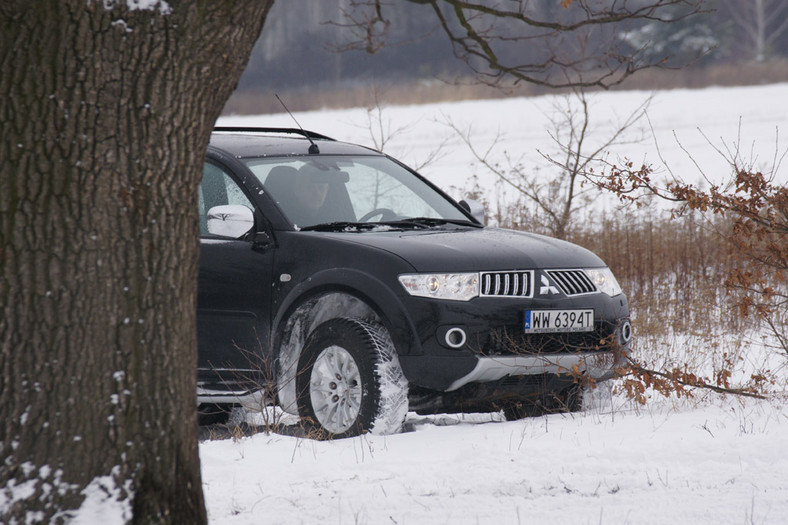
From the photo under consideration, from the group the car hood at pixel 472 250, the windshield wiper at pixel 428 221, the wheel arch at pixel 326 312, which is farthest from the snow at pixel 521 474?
the windshield wiper at pixel 428 221

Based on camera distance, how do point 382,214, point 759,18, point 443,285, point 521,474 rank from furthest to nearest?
point 759,18
point 382,214
point 443,285
point 521,474

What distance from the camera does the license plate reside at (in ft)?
18.8

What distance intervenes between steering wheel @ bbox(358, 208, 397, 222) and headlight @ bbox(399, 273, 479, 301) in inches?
43.1

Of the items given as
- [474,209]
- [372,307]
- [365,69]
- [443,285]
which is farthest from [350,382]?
[365,69]

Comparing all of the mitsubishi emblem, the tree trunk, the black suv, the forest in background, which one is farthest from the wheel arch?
the forest in background

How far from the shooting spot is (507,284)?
18.9 feet

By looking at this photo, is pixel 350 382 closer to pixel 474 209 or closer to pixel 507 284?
pixel 507 284

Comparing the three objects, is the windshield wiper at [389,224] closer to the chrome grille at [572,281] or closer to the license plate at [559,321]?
the chrome grille at [572,281]

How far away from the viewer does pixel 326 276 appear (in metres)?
5.83

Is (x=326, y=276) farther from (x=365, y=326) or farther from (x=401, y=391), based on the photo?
(x=401, y=391)

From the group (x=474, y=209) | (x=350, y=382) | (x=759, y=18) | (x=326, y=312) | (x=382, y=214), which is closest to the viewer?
(x=350, y=382)

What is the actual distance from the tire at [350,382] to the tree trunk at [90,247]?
88.8 inches

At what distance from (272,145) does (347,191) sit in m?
0.59

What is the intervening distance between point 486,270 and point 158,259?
2.68 metres
